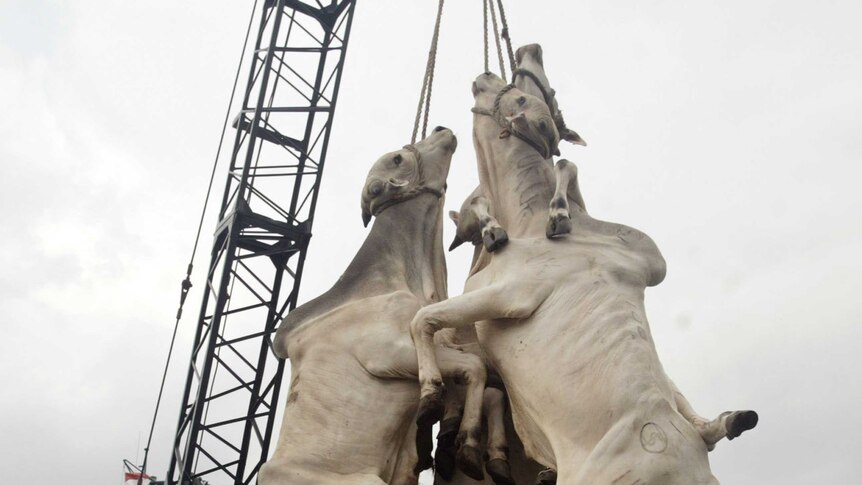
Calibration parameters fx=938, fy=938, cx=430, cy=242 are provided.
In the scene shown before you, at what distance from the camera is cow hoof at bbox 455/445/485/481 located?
14.0 feet

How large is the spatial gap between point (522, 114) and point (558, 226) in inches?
35.9

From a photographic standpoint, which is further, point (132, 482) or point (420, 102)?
point (132, 482)

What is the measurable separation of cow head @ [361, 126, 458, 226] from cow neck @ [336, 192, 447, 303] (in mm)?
60

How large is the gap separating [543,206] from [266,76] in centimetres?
989

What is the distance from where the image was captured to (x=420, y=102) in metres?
6.85

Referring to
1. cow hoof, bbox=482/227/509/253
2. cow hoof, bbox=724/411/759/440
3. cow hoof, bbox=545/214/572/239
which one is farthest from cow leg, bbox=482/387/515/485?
cow hoof, bbox=724/411/759/440

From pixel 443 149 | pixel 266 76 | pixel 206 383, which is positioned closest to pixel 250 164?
pixel 266 76

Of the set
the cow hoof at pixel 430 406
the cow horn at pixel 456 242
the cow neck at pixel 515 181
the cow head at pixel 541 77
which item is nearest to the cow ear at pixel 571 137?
the cow head at pixel 541 77

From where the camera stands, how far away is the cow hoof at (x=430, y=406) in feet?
13.9

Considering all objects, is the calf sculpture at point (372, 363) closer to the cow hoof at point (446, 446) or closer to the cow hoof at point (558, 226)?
the cow hoof at point (446, 446)

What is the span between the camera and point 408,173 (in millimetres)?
5543

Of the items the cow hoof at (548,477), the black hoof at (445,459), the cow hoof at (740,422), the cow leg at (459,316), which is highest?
the cow leg at (459,316)

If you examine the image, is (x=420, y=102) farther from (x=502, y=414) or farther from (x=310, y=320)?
(x=502, y=414)

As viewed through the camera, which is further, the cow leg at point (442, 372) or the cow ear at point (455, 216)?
the cow ear at point (455, 216)
